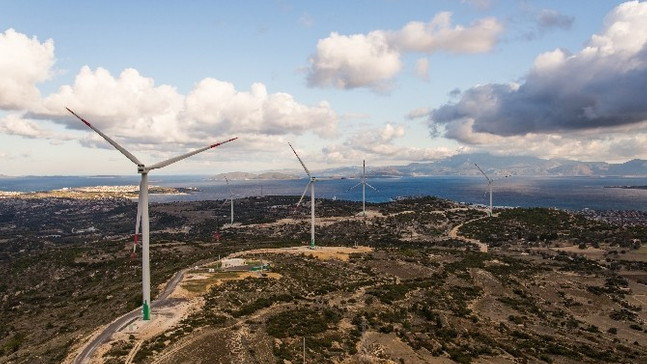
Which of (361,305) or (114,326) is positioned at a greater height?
(114,326)

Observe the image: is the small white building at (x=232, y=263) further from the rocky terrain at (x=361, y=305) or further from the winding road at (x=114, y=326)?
the winding road at (x=114, y=326)

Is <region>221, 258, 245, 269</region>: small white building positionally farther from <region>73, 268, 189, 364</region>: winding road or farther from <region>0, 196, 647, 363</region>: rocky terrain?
<region>73, 268, 189, 364</region>: winding road

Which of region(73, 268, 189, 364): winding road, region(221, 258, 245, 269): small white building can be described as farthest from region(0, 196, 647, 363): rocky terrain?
region(221, 258, 245, 269): small white building

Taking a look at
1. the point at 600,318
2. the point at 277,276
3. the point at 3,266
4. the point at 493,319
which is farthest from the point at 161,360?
the point at 3,266

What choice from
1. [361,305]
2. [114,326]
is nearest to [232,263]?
[361,305]

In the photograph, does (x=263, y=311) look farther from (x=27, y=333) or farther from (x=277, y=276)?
(x=27, y=333)

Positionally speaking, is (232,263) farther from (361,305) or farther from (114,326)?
(114,326)

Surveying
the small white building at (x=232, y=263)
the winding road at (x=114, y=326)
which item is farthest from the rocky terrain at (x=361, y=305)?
the small white building at (x=232, y=263)
